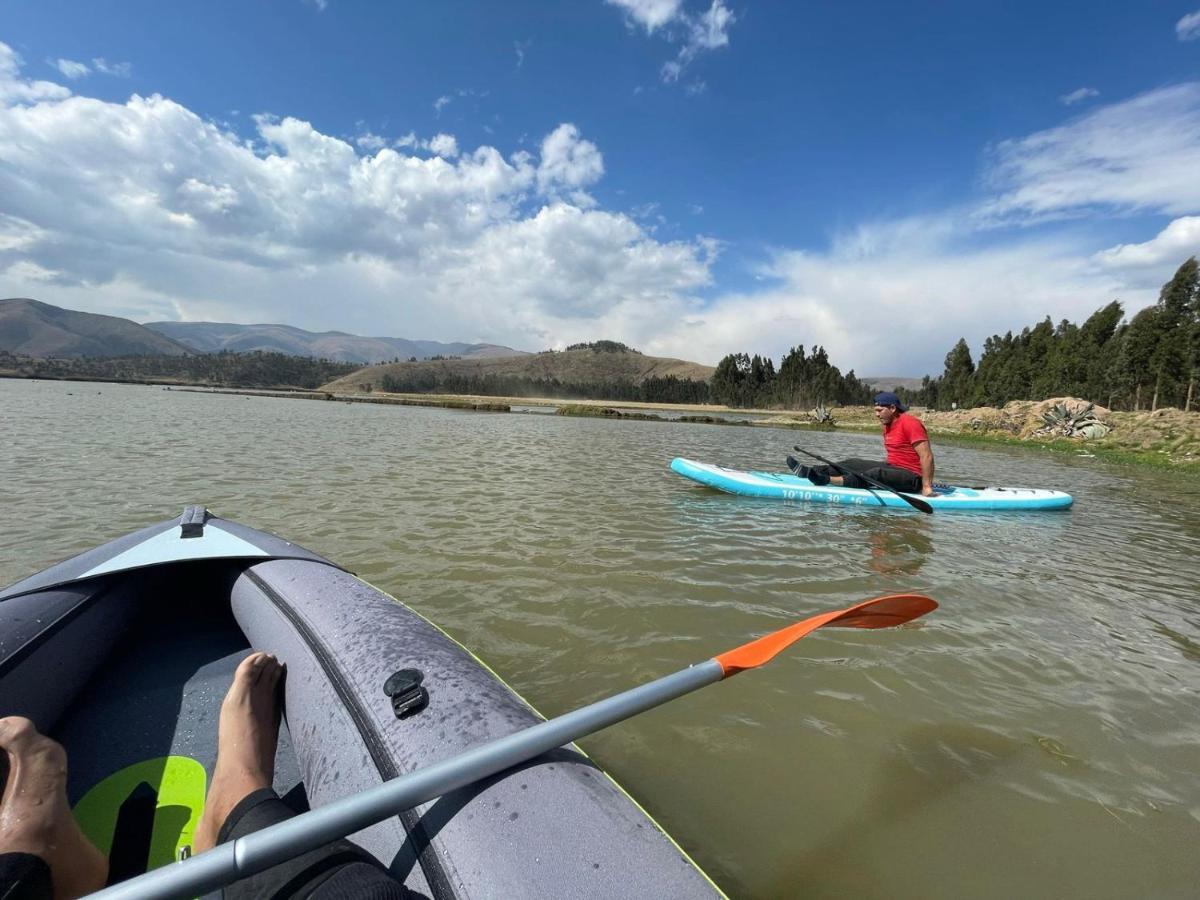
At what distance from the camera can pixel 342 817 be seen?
139 cm

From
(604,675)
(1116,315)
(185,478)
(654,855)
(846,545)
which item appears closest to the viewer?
(654,855)

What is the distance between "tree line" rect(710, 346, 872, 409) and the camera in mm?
91188

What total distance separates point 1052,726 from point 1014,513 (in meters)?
8.36

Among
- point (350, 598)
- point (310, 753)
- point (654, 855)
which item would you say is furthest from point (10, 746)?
point (654, 855)

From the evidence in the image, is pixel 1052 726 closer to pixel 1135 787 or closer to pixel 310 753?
pixel 1135 787

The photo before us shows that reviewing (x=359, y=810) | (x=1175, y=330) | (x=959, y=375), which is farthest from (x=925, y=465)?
(x=959, y=375)

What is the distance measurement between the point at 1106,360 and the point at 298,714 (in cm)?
7349

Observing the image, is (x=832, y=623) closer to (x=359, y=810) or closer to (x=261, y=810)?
(x=359, y=810)

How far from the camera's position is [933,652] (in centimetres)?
416

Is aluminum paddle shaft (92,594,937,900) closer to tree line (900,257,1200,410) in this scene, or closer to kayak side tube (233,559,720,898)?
kayak side tube (233,559,720,898)

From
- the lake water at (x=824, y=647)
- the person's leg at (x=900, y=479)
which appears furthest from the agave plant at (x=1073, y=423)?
the person's leg at (x=900, y=479)

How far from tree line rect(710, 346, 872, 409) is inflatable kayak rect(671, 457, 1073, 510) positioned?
3172 inches

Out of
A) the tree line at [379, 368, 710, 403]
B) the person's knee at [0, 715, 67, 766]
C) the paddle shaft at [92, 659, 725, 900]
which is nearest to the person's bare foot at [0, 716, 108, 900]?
the person's knee at [0, 715, 67, 766]

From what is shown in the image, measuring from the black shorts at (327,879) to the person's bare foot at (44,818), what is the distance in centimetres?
54
